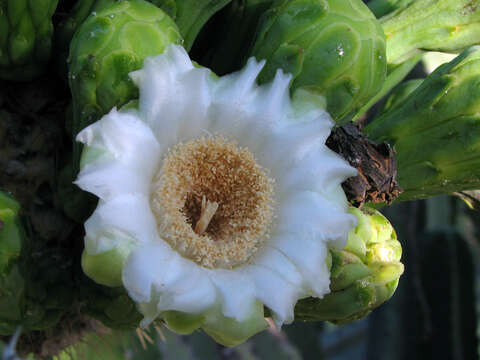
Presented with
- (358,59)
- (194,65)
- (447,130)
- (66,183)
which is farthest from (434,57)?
(66,183)

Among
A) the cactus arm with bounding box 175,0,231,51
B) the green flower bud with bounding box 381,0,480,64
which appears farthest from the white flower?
the green flower bud with bounding box 381,0,480,64

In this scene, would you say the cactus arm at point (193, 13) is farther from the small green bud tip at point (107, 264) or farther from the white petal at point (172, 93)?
the small green bud tip at point (107, 264)

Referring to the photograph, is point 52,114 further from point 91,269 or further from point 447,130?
point 447,130

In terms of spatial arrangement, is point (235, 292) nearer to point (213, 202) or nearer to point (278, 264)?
point (278, 264)

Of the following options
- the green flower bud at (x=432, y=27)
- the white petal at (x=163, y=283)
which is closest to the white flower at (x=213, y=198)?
the white petal at (x=163, y=283)

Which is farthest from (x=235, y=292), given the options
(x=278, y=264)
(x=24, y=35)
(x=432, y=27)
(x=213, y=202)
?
(x=432, y=27)

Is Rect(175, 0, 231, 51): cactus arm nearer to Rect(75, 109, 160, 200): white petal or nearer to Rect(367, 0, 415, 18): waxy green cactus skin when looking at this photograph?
Rect(75, 109, 160, 200): white petal
